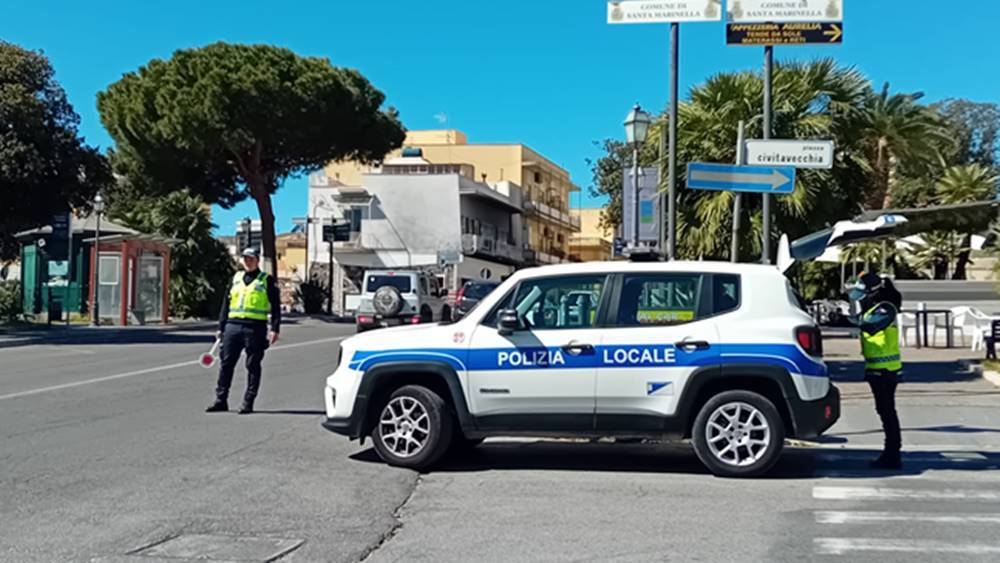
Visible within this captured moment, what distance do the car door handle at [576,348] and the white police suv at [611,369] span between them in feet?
0.04

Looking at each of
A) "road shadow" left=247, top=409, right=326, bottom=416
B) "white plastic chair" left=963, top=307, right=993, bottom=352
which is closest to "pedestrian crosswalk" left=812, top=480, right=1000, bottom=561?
"road shadow" left=247, top=409, right=326, bottom=416

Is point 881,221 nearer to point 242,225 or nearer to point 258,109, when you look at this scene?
point 258,109

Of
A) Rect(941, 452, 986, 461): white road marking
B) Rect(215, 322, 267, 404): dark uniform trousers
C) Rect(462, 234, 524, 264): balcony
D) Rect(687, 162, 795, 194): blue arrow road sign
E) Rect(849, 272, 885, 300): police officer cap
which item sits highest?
Rect(462, 234, 524, 264): balcony

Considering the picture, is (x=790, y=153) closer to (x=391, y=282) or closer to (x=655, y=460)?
(x=655, y=460)

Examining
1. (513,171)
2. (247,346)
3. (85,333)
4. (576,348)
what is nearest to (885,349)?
(576,348)

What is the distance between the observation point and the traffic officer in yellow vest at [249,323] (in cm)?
1167

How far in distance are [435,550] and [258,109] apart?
37.6 metres

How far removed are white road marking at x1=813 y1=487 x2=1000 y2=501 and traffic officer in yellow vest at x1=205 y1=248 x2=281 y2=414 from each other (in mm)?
6156

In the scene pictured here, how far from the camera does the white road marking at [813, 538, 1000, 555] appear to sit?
6293 mm

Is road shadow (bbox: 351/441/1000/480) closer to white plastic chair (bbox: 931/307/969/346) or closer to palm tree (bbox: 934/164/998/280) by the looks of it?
white plastic chair (bbox: 931/307/969/346)

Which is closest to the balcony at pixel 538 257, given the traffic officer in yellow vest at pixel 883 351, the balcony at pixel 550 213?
the balcony at pixel 550 213

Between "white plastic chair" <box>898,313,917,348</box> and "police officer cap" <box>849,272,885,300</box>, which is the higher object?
"police officer cap" <box>849,272,885,300</box>

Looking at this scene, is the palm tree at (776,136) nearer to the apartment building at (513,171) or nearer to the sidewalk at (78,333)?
the sidewalk at (78,333)

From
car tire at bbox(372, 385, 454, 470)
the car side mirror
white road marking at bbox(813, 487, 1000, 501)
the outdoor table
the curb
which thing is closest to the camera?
white road marking at bbox(813, 487, 1000, 501)
